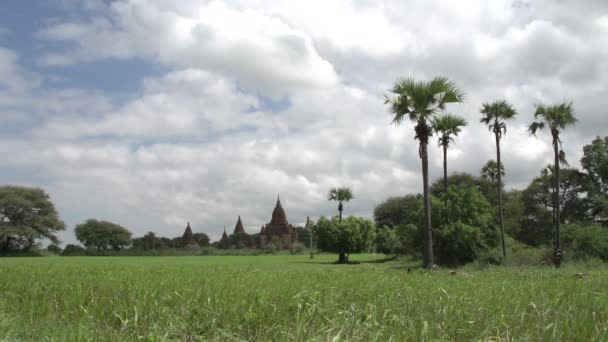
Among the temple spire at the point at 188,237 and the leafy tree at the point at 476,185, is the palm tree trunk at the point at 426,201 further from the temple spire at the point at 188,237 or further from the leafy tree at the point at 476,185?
the temple spire at the point at 188,237

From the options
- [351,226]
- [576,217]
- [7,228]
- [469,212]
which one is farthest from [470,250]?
[7,228]

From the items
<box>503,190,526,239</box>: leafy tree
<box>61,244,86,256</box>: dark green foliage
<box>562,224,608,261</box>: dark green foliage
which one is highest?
<box>503,190,526,239</box>: leafy tree

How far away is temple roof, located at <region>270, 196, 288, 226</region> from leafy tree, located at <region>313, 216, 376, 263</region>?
52.7m

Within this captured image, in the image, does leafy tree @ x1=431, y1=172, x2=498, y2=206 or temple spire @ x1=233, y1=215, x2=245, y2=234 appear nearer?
leafy tree @ x1=431, y1=172, x2=498, y2=206

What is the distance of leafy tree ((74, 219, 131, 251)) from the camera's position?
94500mm

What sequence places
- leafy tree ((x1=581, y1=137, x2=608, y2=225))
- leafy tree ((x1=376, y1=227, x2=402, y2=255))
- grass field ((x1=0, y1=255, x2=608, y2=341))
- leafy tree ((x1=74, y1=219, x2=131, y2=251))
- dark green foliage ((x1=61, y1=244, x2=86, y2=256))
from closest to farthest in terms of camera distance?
grass field ((x1=0, y1=255, x2=608, y2=341)) < leafy tree ((x1=376, y1=227, x2=402, y2=255)) < leafy tree ((x1=581, y1=137, x2=608, y2=225)) < dark green foliage ((x1=61, y1=244, x2=86, y2=256)) < leafy tree ((x1=74, y1=219, x2=131, y2=251))

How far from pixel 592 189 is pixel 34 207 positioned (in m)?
69.3

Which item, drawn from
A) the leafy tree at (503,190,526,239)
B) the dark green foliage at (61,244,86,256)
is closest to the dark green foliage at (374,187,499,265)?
the leafy tree at (503,190,526,239)

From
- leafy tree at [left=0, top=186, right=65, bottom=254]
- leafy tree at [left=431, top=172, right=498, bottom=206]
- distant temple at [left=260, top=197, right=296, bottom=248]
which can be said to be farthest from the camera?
distant temple at [left=260, top=197, right=296, bottom=248]

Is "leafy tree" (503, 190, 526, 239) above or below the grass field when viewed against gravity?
above

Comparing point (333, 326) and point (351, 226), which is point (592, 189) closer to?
point (351, 226)

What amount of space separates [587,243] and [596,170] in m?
23.5

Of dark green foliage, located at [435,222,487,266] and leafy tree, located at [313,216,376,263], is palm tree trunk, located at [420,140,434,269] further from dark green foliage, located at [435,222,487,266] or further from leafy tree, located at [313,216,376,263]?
leafy tree, located at [313,216,376,263]

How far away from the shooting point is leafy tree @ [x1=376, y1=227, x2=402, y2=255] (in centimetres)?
4238
